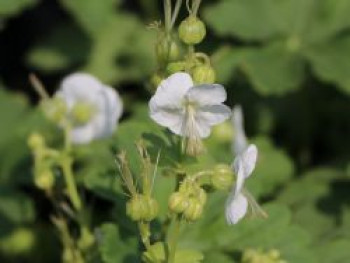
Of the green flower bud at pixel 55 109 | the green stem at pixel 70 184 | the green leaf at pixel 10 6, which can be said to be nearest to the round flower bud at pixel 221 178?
the green stem at pixel 70 184

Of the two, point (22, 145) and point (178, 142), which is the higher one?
point (178, 142)

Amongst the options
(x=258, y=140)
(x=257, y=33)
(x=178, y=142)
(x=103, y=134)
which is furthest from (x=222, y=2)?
(x=178, y=142)

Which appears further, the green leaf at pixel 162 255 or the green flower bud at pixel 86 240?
the green flower bud at pixel 86 240

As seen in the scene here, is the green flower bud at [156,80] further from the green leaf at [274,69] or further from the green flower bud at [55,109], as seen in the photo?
the green leaf at [274,69]

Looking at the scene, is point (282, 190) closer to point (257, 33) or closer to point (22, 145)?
point (257, 33)

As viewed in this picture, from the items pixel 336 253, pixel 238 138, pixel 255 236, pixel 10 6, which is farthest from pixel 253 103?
pixel 255 236

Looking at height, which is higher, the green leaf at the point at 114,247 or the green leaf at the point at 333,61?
the green leaf at the point at 114,247
